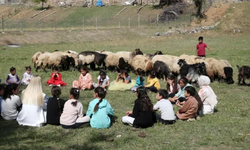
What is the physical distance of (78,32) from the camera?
119 feet

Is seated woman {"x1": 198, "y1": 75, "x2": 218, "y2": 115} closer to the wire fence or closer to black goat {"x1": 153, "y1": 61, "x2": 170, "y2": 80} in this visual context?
black goat {"x1": 153, "y1": 61, "x2": 170, "y2": 80}

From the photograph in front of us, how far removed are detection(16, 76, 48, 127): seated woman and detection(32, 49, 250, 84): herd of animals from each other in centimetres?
714

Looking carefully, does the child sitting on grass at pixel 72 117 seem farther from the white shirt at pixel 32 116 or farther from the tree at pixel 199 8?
the tree at pixel 199 8

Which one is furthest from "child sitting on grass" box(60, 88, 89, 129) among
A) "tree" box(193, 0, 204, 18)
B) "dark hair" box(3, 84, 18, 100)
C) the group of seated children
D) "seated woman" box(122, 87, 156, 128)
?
"tree" box(193, 0, 204, 18)

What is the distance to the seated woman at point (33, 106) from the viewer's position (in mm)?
7738

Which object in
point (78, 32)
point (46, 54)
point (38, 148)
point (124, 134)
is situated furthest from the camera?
point (78, 32)

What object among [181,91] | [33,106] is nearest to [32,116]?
[33,106]

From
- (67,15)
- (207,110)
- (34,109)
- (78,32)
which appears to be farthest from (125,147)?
(67,15)

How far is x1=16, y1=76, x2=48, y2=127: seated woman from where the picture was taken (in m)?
7.74

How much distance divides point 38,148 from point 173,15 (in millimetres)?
43636

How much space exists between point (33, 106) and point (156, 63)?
26.0 feet

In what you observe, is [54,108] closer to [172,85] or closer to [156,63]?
[172,85]

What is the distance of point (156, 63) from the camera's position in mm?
14797

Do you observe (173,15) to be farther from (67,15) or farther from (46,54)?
(46,54)
